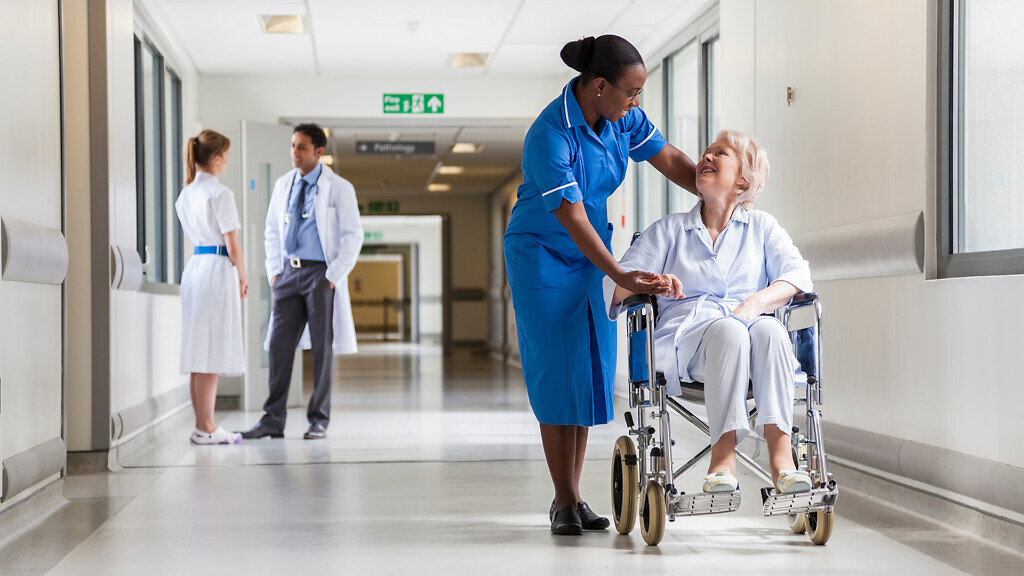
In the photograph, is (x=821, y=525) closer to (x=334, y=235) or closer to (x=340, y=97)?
(x=334, y=235)

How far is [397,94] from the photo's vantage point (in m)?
8.52

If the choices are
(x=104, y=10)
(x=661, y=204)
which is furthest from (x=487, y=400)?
(x=104, y=10)

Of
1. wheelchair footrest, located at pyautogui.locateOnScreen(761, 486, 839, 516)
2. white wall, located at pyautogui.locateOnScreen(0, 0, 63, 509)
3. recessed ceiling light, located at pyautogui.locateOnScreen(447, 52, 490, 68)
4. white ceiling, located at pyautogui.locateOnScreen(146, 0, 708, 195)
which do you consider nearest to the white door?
white ceiling, located at pyautogui.locateOnScreen(146, 0, 708, 195)

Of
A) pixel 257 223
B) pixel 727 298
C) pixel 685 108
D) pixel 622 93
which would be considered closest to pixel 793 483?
pixel 727 298

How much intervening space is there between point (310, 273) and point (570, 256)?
2.98 metres

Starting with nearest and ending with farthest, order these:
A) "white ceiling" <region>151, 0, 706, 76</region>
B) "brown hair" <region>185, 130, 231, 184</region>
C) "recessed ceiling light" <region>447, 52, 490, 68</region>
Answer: "brown hair" <region>185, 130, 231, 184</region> → "white ceiling" <region>151, 0, 706, 76</region> → "recessed ceiling light" <region>447, 52, 490, 68</region>

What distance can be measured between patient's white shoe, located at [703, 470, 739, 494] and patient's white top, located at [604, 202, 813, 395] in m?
0.45

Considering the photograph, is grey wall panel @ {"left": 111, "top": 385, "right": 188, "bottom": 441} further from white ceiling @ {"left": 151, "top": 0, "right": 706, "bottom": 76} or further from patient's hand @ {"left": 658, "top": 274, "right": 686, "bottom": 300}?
patient's hand @ {"left": 658, "top": 274, "right": 686, "bottom": 300}

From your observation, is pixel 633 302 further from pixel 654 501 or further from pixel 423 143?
pixel 423 143

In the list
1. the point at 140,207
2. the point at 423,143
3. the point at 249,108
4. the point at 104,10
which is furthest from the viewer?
the point at 423,143

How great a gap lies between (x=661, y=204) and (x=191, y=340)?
3239 mm

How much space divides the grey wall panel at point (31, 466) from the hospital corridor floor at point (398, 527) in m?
0.13

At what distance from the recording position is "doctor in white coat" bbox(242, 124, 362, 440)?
5.79 meters

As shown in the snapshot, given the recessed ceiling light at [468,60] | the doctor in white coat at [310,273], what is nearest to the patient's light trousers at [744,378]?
the doctor in white coat at [310,273]
